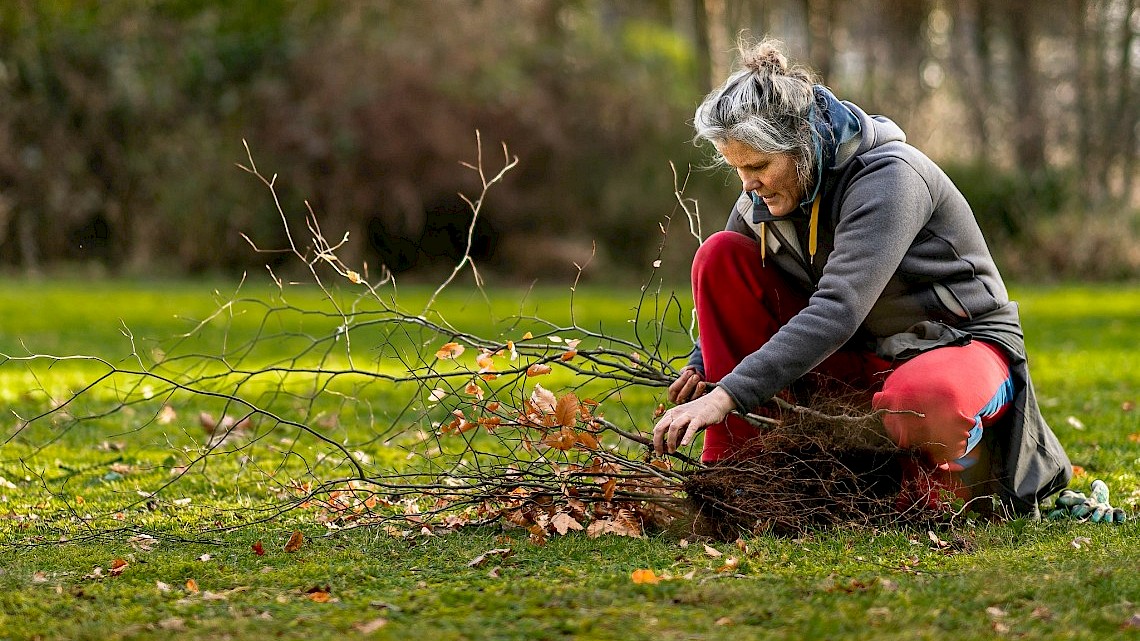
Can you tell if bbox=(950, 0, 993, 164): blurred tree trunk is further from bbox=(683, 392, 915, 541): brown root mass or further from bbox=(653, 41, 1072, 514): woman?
bbox=(683, 392, 915, 541): brown root mass

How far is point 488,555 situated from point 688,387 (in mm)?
783

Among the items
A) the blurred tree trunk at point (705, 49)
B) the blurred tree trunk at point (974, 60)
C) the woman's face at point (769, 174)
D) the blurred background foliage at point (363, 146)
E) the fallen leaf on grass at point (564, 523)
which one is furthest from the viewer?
the blurred tree trunk at point (974, 60)

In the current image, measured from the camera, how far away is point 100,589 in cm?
319

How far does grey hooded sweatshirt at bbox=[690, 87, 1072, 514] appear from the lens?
11.1ft

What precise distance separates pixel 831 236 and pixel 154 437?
10.7 feet

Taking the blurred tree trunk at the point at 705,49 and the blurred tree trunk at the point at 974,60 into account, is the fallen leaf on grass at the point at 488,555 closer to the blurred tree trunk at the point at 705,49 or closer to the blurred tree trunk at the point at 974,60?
the blurred tree trunk at the point at 705,49

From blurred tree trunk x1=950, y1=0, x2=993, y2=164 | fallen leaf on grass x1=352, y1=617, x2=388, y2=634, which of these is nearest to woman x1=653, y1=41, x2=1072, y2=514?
fallen leaf on grass x1=352, y1=617, x2=388, y2=634

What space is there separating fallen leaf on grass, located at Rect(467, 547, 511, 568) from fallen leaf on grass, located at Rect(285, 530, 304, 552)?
0.53 m

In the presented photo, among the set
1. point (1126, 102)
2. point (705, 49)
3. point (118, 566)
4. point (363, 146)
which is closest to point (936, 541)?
point (118, 566)

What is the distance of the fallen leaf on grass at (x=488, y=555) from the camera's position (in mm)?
3410

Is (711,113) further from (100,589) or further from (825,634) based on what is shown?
(100,589)

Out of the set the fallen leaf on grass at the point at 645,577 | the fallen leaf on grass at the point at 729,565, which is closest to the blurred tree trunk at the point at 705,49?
the fallen leaf on grass at the point at 729,565

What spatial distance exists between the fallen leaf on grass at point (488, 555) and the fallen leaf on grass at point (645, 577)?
1.36 feet

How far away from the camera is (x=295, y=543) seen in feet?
11.9
